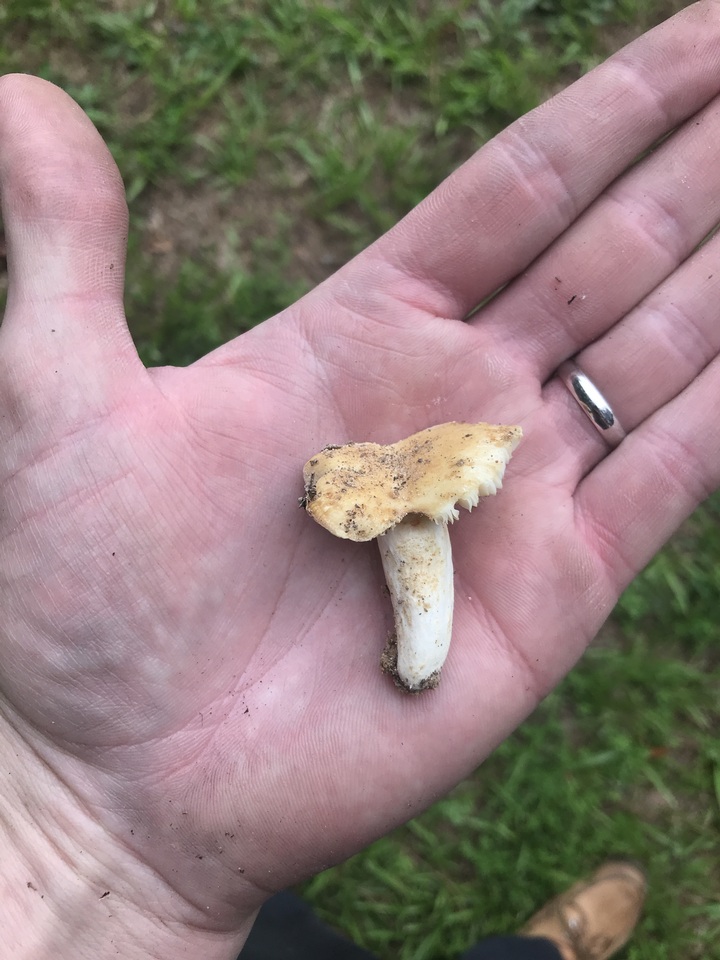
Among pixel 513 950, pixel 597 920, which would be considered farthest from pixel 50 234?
pixel 597 920

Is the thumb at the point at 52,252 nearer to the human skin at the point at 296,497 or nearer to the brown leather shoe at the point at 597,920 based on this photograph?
the human skin at the point at 296,497

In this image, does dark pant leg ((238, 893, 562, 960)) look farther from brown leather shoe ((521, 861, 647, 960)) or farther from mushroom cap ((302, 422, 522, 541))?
mushroom cap ((302, 422, 522, 541))

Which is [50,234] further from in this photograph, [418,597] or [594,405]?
[594,405]

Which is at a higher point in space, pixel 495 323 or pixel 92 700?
pixel 495 323

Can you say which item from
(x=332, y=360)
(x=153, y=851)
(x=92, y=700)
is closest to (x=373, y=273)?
(x=332, y=360)

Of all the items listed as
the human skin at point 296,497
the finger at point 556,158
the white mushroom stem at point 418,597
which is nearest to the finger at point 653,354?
the human skin at point 296,497

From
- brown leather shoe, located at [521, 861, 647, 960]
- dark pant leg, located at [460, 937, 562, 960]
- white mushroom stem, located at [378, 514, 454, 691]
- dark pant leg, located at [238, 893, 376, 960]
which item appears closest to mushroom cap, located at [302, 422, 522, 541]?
white mushroom stem, located at [378, 514, 454, 691]

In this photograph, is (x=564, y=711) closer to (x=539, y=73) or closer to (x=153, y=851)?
(x=153, y=851)
